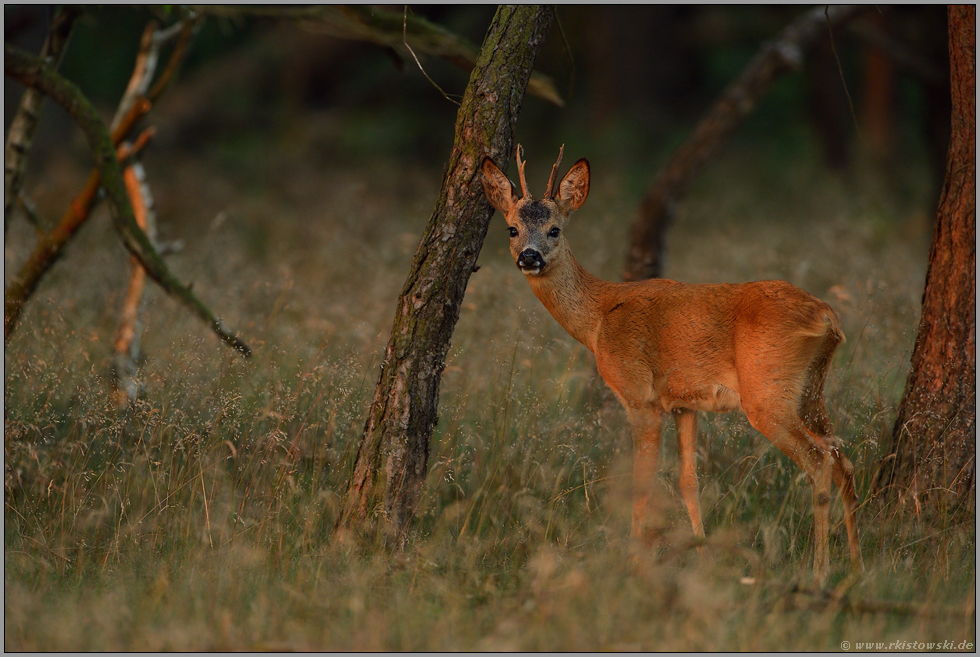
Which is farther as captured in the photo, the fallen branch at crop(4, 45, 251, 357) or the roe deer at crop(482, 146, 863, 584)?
the fallen branch at crop(4, 45, 251, 357)

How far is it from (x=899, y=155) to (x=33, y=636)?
1688cm

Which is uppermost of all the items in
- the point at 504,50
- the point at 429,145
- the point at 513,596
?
the point at 429,145

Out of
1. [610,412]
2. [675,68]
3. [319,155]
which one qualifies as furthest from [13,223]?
[675,68]

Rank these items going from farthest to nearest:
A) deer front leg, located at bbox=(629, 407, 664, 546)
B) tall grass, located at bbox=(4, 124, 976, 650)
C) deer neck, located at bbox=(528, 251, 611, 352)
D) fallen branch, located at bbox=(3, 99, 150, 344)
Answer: fallen branch, located at bbox=(3, 99, 150, 344)
deer neck, located at bbox=(528, 251, 611, 352)
deer front leg, located at bbox=(629, 407, 664, 546)
tall grass, located at bbox=(4, 124, 976, 650)

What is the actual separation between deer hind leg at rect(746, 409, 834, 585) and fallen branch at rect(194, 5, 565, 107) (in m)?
2.34

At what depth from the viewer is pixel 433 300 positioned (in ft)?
12.5

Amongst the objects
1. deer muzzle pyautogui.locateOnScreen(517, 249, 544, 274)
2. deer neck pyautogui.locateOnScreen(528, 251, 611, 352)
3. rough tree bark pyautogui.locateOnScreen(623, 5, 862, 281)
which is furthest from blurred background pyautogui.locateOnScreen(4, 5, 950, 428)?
deer muzzle pyautogui.locateOnScreen(517, 249, 544, 274)

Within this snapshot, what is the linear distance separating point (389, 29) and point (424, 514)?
3.13 meters

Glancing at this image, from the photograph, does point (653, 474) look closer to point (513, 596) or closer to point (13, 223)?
point (513, 596)

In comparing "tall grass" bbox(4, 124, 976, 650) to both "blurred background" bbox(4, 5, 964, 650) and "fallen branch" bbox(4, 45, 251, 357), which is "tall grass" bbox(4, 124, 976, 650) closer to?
"blurred background" bbox(4, 5, 964, 650)

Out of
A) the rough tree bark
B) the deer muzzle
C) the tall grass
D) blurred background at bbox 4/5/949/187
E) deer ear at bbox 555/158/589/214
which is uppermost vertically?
blurred background at bbox 4/5/949/187

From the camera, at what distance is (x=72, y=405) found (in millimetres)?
4754

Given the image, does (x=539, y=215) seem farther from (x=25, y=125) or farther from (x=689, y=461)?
(x=25, y=125)

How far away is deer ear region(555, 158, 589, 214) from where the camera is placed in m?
4.57
